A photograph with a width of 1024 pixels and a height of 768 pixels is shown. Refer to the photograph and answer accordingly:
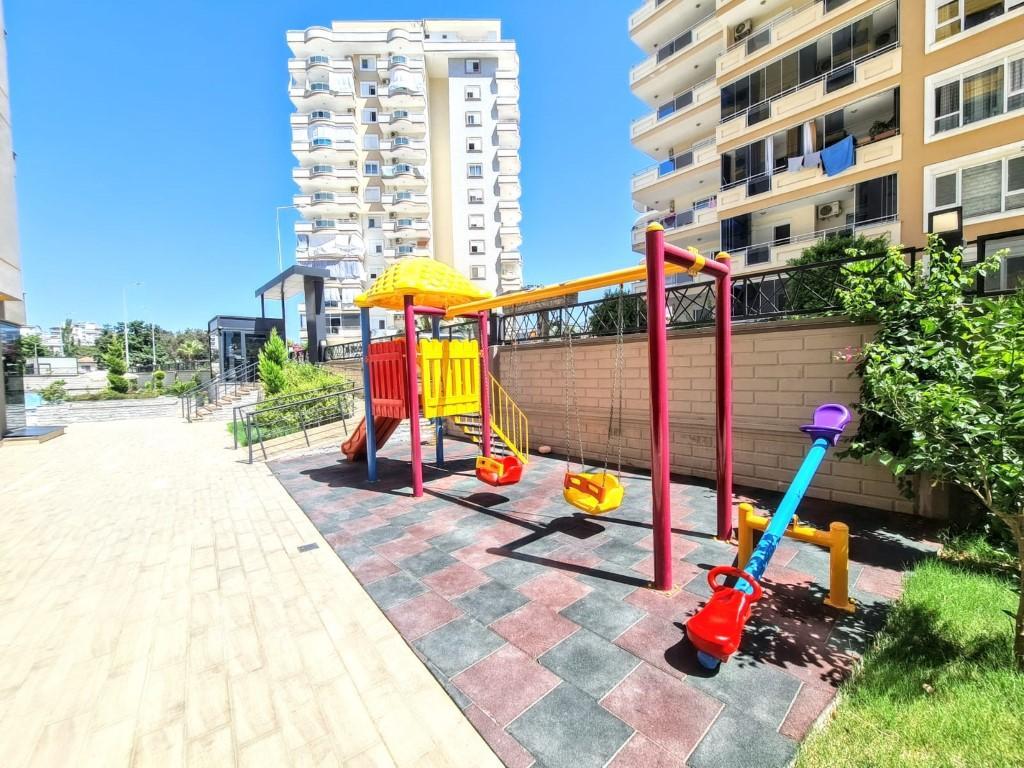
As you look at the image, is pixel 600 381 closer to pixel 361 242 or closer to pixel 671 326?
pixel 671 326

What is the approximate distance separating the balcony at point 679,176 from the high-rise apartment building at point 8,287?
2608 centimetres

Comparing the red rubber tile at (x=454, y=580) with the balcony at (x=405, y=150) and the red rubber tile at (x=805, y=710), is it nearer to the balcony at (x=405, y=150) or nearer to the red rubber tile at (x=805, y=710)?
the red rubber tile at (x=805, y=710)

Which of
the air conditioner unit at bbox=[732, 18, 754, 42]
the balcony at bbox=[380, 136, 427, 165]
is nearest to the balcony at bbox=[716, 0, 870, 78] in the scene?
the air conditioner unit at bbox=[732, 18, 754, 42]

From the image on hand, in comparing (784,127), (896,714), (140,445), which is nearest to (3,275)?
(140,445)

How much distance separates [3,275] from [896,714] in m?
18.7

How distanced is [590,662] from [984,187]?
18.6 meters

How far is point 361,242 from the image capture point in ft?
139

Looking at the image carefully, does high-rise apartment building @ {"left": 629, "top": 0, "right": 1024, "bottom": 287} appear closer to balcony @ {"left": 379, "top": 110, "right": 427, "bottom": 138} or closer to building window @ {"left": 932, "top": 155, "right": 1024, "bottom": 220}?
building window @ {"left": 932, "top": 155, "right": 1024, "bottom": 220}

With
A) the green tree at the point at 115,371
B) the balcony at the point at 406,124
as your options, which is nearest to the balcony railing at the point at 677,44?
the balcony at the point at 406,124

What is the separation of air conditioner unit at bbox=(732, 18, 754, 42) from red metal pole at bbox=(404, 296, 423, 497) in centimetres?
2289

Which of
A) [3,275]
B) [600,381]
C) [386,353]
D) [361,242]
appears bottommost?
[600,381]

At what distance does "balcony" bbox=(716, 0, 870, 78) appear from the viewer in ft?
51.6

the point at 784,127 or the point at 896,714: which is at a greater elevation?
the point at 784,127

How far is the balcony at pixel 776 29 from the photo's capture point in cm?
1573
